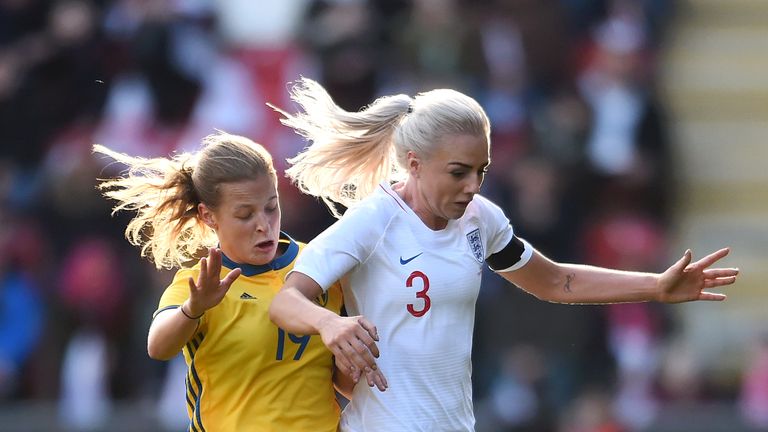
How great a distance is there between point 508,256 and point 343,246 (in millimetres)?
804

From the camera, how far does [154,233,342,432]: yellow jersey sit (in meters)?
4.88

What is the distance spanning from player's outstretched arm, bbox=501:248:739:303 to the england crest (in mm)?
336

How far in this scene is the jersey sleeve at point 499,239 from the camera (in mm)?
5105

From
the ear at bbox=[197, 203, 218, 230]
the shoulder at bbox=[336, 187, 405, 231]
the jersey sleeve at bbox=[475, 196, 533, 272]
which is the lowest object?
the ear at bbox=[197, 203, 218, 230]

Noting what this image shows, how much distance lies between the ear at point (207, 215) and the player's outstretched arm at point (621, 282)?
43.2 inches

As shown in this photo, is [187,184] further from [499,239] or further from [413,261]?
[499,239]

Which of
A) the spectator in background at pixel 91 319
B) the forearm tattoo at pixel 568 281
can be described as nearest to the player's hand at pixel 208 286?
the forearm tattoo at pixel 568 281

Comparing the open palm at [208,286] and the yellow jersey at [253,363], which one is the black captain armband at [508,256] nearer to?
the yellow jersey at [253,363]

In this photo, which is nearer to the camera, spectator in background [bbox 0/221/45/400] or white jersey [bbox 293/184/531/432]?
white jersey [bbox 293/184/531/432]

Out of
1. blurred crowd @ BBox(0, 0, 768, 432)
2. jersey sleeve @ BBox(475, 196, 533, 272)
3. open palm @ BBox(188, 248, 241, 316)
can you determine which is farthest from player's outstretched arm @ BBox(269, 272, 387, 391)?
blurred crowd @ BBox(0, 0, 768, 432)

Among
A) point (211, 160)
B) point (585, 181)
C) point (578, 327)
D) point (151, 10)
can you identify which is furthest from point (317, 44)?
point (211, 160)

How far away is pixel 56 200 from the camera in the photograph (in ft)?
34.2

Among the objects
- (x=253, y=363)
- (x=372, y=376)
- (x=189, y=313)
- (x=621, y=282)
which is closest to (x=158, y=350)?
(x=189, y=313)

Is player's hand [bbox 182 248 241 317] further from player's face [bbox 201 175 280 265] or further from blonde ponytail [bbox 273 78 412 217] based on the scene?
blonde ponytail [bbox 273 78 412 217]
